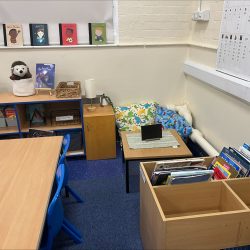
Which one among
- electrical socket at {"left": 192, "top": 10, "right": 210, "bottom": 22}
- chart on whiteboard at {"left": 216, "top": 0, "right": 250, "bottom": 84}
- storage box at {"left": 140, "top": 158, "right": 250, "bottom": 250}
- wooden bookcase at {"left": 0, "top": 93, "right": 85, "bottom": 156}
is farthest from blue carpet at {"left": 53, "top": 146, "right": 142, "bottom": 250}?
electrical socket at {"left": 192, "top": 10, "right": 210, "bottom": 22}

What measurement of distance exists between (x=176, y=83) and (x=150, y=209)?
A: 2250mm

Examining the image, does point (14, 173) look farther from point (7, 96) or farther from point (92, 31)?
point (92, 31)

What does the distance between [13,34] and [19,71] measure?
499 mm

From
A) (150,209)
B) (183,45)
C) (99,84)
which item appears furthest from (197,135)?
(150,209)

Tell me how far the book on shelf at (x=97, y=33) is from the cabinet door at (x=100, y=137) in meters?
0.95

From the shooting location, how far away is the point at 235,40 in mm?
2205

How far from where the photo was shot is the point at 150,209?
60.9 inches

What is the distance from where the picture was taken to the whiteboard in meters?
2.93

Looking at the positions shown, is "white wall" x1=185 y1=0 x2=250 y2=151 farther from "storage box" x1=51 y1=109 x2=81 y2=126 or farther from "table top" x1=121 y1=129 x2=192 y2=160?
"storage box" x1=51 y1=109 x2=81 y2=126

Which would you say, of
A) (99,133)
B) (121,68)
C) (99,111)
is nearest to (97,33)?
(121,68)

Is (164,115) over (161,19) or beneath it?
beneath

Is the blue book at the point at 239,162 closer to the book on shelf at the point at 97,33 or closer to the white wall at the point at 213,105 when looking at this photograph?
the white wall at the point at 213,105

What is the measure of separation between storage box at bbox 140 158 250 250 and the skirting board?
84 centimetres

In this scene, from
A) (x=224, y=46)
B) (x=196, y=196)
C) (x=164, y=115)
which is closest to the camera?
(x=196, y=196)
